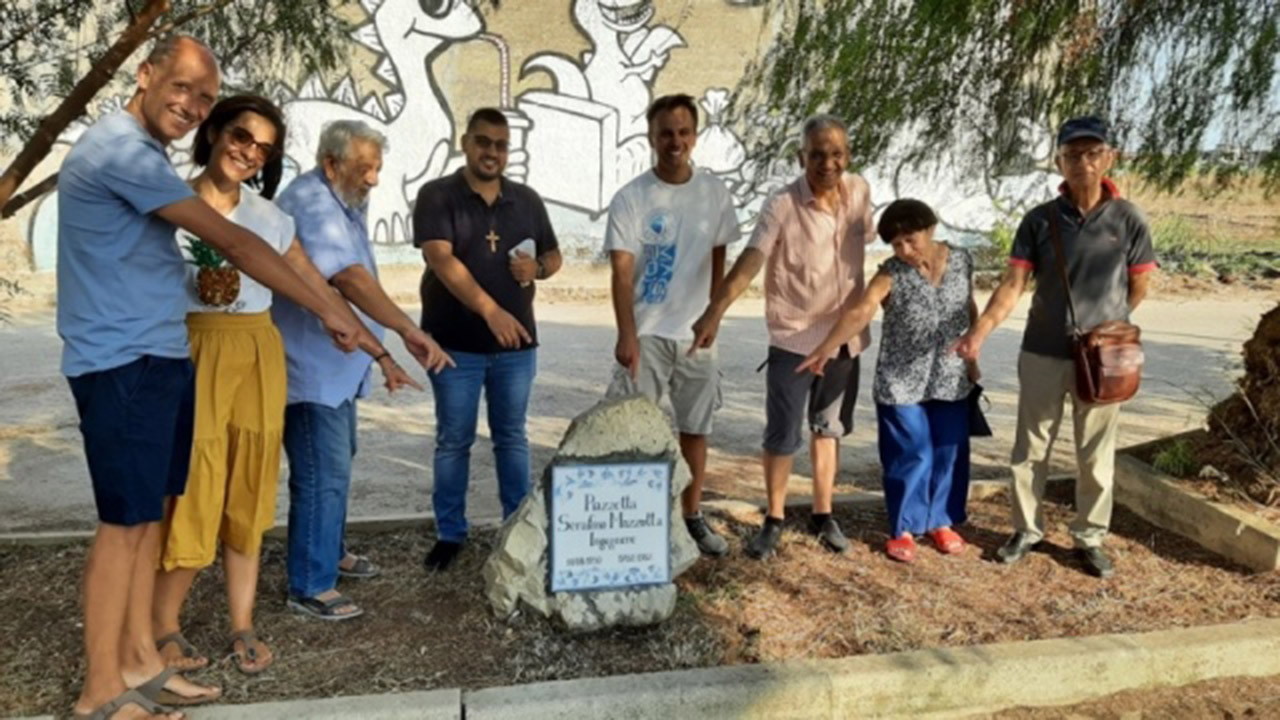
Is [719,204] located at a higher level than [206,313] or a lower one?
higher

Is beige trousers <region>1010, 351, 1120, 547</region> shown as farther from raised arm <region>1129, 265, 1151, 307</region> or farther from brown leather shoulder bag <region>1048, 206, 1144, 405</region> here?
raised arm <region>1129, 265, 1151, 307</region>

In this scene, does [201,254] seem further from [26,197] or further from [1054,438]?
[1054,438]

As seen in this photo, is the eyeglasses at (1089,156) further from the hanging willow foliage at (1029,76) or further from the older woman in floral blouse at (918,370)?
the hanging willow foliage at (1029,76)

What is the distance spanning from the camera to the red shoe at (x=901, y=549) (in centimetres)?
436

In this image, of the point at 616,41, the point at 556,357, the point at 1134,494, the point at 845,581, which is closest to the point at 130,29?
the point at 845,581

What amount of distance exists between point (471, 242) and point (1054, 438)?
2580mm

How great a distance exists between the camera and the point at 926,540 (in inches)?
181

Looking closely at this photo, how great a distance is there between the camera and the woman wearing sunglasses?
3.09m

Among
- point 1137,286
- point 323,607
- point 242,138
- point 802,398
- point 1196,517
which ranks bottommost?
point 323,607

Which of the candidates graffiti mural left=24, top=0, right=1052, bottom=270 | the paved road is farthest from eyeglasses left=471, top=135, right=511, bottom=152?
graffiti mural left=24, top=0, right=1052, bottom=270

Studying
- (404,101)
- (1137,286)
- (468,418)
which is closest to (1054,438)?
(1137,286)

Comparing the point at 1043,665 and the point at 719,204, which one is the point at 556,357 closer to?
the point at 719,204

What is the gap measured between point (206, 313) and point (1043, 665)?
9.65 ft

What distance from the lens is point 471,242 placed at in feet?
13.4
